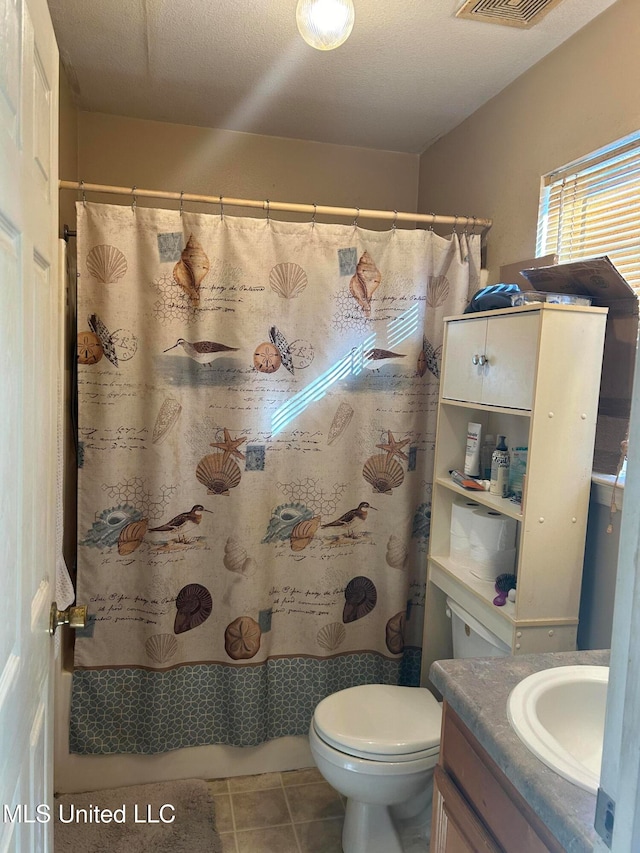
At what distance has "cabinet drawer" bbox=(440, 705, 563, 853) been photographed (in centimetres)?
93

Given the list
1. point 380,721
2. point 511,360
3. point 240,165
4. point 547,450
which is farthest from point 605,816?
point 240,165

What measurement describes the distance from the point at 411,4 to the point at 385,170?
1.18 metres

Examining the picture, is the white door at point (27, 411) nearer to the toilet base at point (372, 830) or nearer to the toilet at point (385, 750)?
the toilet at point (385, 750)

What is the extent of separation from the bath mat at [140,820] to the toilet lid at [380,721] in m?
0.57

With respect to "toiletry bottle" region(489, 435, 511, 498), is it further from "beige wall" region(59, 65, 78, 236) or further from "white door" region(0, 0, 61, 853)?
"beige wall" region(59, 65, 78, 236)

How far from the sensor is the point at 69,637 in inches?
87.7

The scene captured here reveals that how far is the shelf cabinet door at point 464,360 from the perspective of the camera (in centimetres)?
184

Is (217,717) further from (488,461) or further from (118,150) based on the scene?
(118,150)

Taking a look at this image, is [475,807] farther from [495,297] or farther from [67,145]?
[67,145]

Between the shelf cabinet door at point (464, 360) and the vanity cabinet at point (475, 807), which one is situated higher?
the shelf cabinet door at point (464, 360)

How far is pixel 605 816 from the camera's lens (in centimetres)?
55

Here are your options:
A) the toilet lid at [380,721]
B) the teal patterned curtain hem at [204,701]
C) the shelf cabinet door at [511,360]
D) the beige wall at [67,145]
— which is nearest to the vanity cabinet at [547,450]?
the shelf cabinet door at [511,360]

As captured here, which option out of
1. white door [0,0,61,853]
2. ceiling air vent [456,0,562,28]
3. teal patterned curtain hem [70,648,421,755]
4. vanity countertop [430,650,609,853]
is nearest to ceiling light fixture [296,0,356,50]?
ceiling air vent [456,0,562,28]

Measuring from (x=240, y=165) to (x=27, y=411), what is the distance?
7.07 ft
